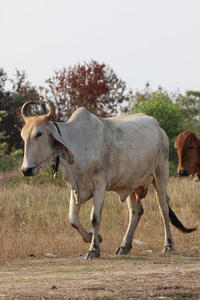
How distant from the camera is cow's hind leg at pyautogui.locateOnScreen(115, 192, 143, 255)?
26.8ft

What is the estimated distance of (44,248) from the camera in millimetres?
8031

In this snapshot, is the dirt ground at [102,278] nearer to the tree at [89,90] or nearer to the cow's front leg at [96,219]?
the cow's front leg at [96,219]

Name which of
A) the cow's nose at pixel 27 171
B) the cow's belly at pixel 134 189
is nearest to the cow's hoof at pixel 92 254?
the cow's belly at pixel 134 189

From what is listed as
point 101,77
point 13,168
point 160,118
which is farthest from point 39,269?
point 101,77

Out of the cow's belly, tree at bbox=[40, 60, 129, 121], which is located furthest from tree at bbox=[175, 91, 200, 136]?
the cow's belly

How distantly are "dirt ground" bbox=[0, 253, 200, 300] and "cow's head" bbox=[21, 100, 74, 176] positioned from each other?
1.23 metres

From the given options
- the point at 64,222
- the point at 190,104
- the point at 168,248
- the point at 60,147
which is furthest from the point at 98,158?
the point at 190,104

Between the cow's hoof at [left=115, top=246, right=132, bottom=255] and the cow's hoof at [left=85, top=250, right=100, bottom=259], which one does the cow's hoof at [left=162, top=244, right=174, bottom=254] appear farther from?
the cow's hoof at [left=85, top=250, right=100, bottom=259]

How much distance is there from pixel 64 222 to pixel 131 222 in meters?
1.78

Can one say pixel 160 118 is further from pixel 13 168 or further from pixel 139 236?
pixel 139 236

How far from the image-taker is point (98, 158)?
7.50 meters

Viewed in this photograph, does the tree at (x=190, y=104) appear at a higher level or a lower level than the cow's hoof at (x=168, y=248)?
higher

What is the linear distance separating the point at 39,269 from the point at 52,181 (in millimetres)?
Result: 7955

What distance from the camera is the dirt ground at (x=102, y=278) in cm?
491
